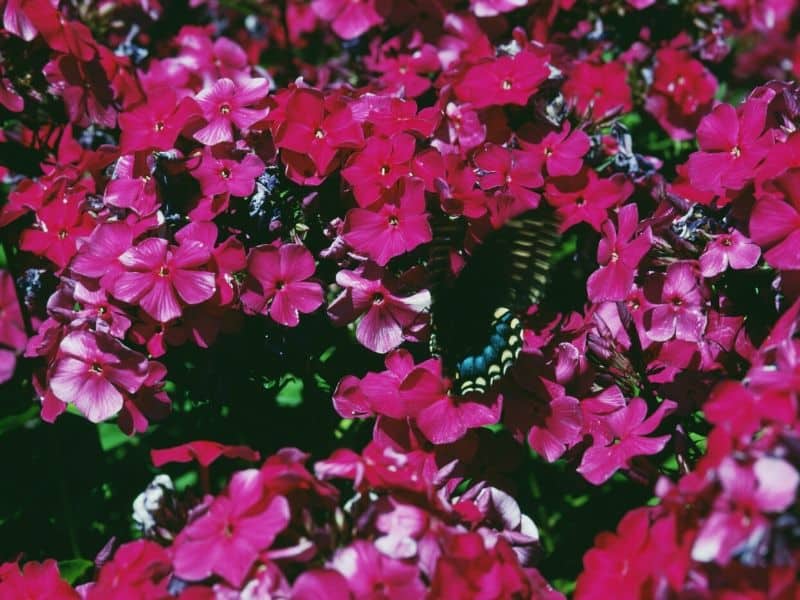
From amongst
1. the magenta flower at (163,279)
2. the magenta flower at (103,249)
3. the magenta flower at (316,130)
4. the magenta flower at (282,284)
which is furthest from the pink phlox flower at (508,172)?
the magenta flower at (103,249)

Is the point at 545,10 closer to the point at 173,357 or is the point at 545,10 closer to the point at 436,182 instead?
the point at 436,182

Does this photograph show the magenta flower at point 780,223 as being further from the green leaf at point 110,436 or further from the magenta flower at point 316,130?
the green leaf at point 110,436

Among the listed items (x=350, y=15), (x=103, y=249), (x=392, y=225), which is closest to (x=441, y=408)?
(x=392, y=225)

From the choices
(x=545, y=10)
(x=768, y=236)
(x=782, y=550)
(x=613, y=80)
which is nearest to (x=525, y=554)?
(x=782, y=550)

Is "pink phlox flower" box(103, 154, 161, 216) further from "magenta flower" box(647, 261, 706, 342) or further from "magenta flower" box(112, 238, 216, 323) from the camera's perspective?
"magenta flower" box(647, 261, 706, 342)

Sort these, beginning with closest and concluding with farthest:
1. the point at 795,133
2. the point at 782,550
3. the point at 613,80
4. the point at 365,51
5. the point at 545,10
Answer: the point at 782,550, the point at 795,133, the point at 613,80, the point at 545,10, the point at 365,51

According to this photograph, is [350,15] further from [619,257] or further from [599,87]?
[619,257]

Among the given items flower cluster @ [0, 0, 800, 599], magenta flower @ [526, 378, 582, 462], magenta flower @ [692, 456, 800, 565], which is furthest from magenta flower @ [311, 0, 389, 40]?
magenta flower @ [692, 456, 800, 565]
